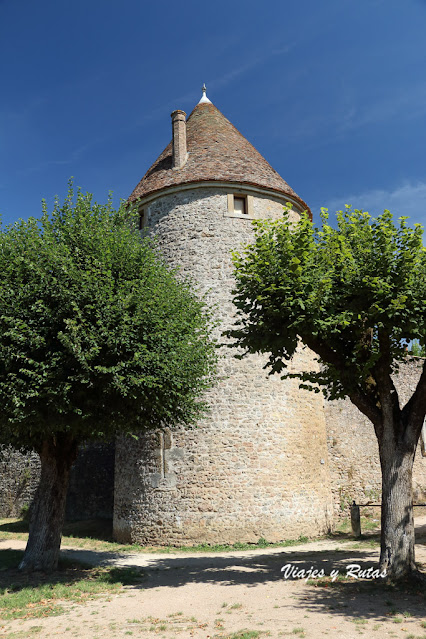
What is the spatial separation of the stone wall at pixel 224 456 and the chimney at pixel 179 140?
1470 millimetres

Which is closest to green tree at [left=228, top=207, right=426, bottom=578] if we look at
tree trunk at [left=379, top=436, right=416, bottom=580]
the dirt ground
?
tree trunk at [left=379, top=436, right=416, bottom=580]

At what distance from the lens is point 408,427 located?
8250 millimetres

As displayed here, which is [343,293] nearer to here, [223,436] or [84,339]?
[84,339]

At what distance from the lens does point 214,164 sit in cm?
1570

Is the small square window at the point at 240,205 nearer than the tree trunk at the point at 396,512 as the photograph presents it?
No

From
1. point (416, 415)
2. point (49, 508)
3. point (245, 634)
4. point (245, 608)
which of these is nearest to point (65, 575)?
point (49, 508)

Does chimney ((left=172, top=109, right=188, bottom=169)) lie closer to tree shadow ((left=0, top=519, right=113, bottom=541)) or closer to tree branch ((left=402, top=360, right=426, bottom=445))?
tree branch ((left=402, top=360, right=426, bottom=445))

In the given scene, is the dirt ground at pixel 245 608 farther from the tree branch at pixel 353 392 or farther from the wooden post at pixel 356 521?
the wooden post at pixel 356 521

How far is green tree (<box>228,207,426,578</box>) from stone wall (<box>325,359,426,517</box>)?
24.5ft

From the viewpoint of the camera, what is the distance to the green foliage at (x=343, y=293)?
8.15m

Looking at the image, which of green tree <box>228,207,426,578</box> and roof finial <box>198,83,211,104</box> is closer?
green tree <box>228,207,426,578</box>

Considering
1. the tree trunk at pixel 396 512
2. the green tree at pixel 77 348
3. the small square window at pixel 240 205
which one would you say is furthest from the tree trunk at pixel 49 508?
the small square window at pixel 240 205

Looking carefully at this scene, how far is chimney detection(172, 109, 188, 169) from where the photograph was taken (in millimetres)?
16062

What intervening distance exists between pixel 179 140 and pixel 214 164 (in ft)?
5.13
